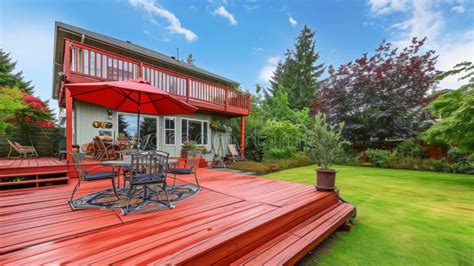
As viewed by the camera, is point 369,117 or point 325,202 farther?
point 369,117

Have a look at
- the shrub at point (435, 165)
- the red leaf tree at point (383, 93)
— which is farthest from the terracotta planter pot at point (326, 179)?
the shrub at point (435, 165)

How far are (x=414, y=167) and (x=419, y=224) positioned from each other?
335 inches

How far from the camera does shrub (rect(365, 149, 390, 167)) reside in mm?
10475

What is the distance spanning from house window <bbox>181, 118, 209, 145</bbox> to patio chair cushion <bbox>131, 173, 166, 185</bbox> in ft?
21.7

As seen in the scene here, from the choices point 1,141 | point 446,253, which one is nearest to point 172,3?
point 1,141

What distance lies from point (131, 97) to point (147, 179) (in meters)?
2.11

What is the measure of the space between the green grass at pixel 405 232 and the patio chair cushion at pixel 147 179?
2.25 m

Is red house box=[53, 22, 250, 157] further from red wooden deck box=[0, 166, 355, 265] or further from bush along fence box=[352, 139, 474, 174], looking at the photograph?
bush along fence box=[352, 139, 474, 174]

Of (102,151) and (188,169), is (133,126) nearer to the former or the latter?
(102,151)

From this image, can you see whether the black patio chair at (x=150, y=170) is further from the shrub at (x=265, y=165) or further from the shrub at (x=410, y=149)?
the shrub at (x=410, y=149)

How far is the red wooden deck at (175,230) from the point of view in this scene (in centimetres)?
166

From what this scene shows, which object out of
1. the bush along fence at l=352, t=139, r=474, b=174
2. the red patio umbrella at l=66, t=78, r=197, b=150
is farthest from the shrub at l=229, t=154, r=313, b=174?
the red patio umbrella at l=66, t=78, r=197, b=150

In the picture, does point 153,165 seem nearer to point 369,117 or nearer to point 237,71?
point 369,117

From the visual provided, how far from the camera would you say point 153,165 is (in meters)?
3.03
